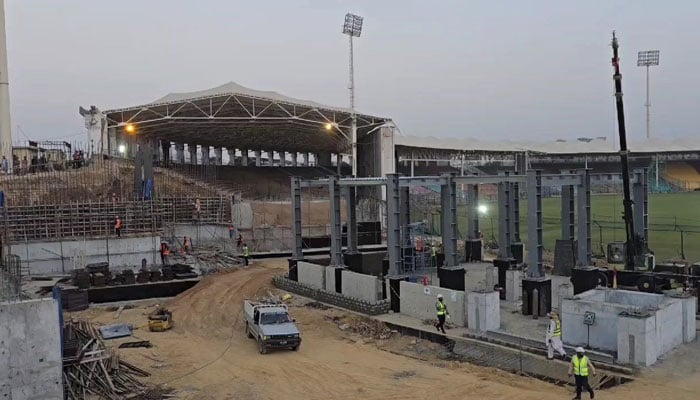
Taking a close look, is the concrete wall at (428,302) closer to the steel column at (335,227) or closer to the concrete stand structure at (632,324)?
the concrete stand structure at (632,324)

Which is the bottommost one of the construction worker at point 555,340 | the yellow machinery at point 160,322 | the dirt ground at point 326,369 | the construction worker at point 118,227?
the dirt ground at point 326,369

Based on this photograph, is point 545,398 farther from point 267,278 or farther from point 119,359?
point 267,278

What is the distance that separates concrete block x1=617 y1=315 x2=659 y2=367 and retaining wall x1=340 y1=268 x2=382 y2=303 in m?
10.8

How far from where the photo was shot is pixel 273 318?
20.8 metres

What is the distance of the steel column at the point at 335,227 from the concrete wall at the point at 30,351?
624 inches

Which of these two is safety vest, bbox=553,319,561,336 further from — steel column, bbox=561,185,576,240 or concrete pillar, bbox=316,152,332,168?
concrete pillar, bbox=316,152,332,168

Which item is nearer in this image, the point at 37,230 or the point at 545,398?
the point at 545,398

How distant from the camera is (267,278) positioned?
33.3 m

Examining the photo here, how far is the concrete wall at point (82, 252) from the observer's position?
31.9 m

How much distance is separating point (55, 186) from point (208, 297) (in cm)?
1850

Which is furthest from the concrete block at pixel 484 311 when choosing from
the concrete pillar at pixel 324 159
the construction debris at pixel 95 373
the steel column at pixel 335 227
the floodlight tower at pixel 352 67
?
the concrete pillar at pixel 324 159

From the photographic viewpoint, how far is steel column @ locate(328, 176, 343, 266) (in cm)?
2889

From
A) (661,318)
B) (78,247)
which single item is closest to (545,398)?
(661,318)

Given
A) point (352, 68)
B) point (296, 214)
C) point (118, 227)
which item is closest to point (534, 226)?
point (296, 214)
